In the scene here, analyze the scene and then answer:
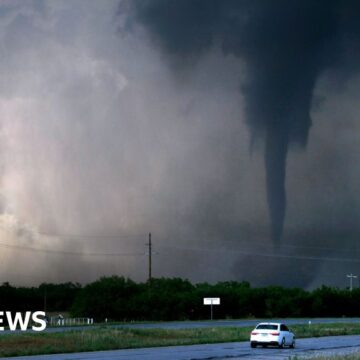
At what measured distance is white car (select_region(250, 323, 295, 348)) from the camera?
4672 centimetres

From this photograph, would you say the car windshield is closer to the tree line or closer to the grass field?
the grass field

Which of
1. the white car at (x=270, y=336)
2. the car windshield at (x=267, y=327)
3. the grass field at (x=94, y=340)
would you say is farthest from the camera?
the car windshield at (x=267, y=327)

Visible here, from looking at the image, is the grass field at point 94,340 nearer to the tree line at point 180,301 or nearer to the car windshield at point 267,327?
the car windshield at point 267,327

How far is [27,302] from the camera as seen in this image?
14600 cm

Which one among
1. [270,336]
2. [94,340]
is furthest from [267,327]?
[94,340]

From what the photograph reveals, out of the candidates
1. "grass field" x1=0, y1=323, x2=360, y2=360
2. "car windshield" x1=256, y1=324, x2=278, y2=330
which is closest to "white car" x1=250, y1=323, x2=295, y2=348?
"car windshield" x1=256, y1=324, x2=278, y2=330

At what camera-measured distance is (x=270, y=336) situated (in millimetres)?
46781

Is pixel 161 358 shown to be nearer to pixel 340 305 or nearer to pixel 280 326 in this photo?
pixel 280 326

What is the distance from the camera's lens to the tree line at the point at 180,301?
405 feet

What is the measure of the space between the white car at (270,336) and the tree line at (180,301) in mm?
73580

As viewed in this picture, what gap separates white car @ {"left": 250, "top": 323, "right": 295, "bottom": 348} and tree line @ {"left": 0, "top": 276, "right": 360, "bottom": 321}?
73580mm

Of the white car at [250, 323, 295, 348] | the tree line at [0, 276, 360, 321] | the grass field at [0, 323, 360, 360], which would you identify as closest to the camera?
the grass field at [0, 323, 360, 360]

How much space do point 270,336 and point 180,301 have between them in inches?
3053

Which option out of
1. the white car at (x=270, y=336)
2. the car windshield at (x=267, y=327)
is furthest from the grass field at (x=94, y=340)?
the white car at (x=270, y=336)
